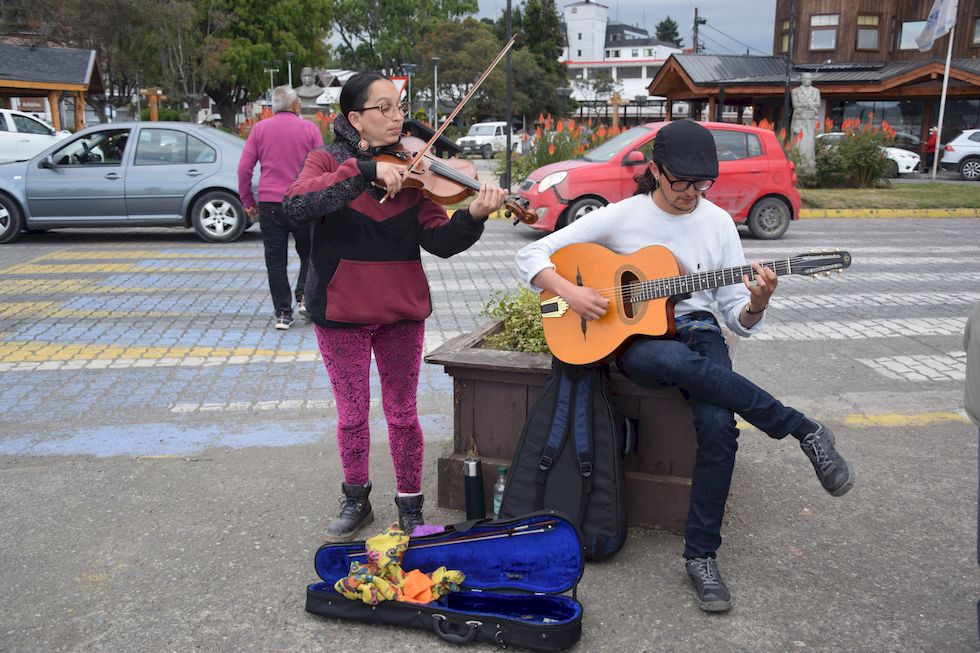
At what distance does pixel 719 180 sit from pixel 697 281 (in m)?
9.45

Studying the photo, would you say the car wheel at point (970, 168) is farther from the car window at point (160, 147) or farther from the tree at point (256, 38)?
the tree at point (256, 38)

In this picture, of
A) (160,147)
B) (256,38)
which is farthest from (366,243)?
(256,38)

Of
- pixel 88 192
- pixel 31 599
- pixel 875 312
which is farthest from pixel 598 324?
pixel 88 192

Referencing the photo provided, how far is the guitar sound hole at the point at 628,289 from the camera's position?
3.43 meters

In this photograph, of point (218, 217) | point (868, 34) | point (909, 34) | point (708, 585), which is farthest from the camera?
point (868, 34)

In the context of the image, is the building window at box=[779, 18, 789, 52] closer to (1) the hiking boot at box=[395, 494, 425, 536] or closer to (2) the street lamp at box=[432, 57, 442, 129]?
(2) the street lamp at box=[432, 57, 442, 129]

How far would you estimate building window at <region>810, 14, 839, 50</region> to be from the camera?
3841cm

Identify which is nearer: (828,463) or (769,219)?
(828,463)

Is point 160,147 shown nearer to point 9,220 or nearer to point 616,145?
point 9,220

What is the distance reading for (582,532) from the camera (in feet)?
10.9

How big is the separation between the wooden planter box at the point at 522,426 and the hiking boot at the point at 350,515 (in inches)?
14.1

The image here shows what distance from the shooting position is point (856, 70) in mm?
35438

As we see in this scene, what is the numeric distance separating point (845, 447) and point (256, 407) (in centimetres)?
344

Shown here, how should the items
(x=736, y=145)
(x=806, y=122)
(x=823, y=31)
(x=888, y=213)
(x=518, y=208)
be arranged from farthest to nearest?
1. (x=823, y=31)
2. (x=806, y=122)
3. (x=888, y=213)
4. (x=736, y=145)
5. (x=518, y=208)
